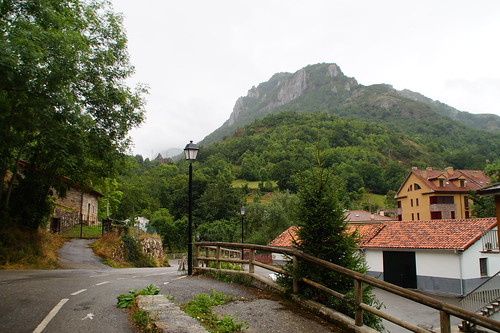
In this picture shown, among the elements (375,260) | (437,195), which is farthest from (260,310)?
(437,195)

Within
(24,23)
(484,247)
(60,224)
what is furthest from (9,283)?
(484,247)

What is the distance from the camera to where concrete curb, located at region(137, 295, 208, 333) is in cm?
490

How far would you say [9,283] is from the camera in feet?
32.3

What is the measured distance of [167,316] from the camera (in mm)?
5562

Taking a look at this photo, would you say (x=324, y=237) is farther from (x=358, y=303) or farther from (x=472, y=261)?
(x=472, y=261)

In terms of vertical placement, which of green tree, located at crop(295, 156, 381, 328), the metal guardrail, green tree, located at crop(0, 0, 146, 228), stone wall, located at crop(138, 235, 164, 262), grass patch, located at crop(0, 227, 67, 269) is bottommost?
the metal guardrail

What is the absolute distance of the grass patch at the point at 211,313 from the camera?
220 inches

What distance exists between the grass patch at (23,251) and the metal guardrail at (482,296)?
21.4 metres

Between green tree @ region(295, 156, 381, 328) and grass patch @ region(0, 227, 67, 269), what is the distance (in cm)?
1413

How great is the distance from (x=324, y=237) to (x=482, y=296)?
17.6m

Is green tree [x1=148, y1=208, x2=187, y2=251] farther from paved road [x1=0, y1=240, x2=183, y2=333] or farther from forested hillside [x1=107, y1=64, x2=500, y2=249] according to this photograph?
paved road [x1=0, y1=240, x2=183, y2=333]

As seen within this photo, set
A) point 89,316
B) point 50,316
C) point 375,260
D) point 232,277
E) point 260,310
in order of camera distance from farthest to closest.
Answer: point 375,260 → point 232,277 → point 260,310 → point 89,316 → point 50,316

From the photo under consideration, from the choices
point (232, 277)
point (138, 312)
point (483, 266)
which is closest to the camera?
point (138, 312)

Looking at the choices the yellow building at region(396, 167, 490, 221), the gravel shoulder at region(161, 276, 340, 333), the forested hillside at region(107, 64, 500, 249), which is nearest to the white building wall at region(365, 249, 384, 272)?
the forested hillside at region(107, 64, 500, 249)
